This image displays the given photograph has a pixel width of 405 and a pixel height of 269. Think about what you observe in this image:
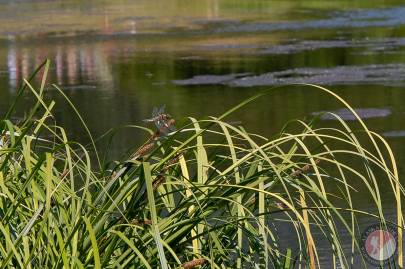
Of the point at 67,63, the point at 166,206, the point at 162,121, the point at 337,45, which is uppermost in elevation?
the point at 162,121

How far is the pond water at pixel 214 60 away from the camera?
486 inches

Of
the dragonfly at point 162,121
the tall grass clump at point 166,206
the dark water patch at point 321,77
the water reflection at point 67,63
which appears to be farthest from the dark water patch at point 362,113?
the dragonfly at point 162,121

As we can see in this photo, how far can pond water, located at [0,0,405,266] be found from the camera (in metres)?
12.4

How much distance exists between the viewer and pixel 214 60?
1841 centimetres

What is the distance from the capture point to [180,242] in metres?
3.48

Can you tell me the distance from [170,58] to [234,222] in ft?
51.5

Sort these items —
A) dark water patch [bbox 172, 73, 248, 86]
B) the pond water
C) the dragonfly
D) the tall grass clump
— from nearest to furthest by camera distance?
the tall grass clump → the dragonfly → the pond water → dark water patch [bbox 172, 73, 248, 86]

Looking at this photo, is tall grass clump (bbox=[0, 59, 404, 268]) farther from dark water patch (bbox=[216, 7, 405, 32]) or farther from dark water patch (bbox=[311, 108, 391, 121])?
dark water patch (bbox=[216, 7, 405, 32])

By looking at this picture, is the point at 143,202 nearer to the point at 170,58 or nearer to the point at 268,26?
the point at 170,58

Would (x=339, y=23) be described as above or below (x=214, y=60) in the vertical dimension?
above

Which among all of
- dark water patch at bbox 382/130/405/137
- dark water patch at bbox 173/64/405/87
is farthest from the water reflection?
dark water patch at bbox 382/130/405/137

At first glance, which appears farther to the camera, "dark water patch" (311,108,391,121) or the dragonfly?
"dark water patch" (311,108,391,121)

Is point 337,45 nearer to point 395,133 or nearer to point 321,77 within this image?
point 321,77

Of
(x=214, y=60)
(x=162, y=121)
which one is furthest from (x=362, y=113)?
(x=162, y=121)
